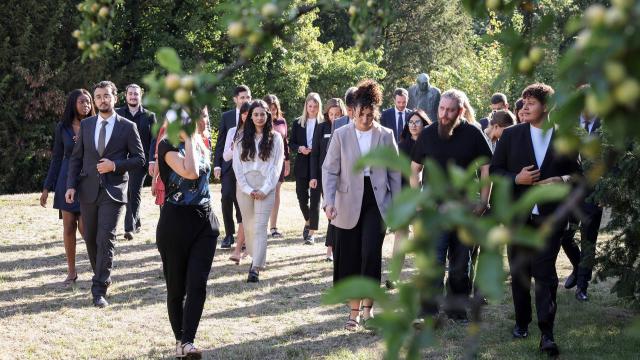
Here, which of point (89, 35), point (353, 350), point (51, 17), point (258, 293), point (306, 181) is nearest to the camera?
point (89, 35)

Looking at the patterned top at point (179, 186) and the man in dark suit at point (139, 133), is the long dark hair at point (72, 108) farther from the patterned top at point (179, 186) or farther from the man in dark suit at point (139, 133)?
the patterned top at point (179, 186)

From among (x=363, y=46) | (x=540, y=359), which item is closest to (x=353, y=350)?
(x=540, y=359)

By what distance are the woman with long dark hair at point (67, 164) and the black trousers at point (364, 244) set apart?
3.33m

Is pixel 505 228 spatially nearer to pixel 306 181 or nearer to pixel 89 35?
pixel 89 35

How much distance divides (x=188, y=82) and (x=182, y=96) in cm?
4

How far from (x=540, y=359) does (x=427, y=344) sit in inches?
219

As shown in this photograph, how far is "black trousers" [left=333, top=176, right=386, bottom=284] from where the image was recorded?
25.8 feet

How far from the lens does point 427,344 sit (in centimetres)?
169

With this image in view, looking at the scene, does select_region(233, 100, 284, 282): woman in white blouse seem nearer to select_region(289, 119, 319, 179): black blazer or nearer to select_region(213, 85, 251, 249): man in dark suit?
select_region(213, 85, 251, 249): man in dark suit

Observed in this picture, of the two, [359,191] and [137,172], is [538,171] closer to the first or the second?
[359,191]

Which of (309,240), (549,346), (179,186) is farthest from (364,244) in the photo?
(309,240)

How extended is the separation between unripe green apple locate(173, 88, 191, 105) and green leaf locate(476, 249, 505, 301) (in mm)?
912

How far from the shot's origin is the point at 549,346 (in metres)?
6.97

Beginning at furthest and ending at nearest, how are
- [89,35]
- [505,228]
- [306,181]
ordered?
[306,181], [89,35], [505,228]
